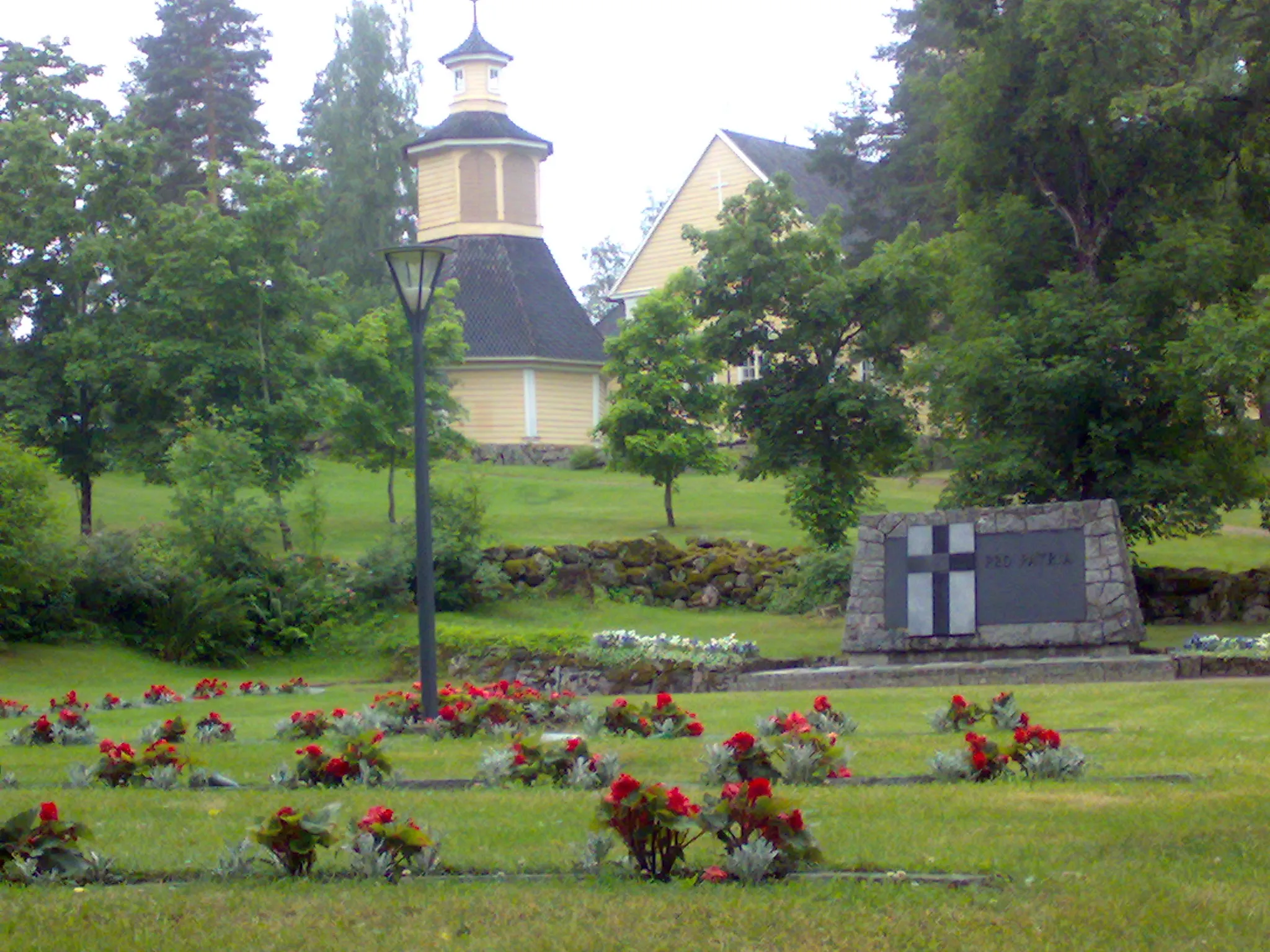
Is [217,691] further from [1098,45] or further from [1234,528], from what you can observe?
[1234,528]

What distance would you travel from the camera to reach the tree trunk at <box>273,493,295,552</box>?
26.7 metres

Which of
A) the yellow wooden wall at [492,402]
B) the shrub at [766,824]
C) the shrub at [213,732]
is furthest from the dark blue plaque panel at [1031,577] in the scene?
the yellow wooden wall at [492,402]

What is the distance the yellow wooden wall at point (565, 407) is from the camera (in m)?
47.3

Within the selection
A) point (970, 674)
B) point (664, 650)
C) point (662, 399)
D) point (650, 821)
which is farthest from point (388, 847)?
point (662, 399)

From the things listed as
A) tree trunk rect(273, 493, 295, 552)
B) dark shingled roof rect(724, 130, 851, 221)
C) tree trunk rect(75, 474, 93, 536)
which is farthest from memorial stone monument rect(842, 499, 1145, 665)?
dark shingled roof rect(724, 130, 851, 221)

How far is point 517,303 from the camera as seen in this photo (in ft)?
156

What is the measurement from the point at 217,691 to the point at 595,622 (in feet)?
26.4

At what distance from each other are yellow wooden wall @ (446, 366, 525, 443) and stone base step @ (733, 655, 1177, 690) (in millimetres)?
29073

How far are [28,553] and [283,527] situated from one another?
306 inches

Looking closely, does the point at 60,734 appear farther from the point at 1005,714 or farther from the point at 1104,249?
the point at 1104,249

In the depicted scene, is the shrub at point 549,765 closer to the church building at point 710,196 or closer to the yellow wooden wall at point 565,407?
the yellow wooden wall at point 565,407

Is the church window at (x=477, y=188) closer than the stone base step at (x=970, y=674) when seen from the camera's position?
No

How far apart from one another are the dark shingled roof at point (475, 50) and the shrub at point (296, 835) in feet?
Answer: 150

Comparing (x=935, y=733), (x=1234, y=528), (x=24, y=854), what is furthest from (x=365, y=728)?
(x=1234, y=528)
